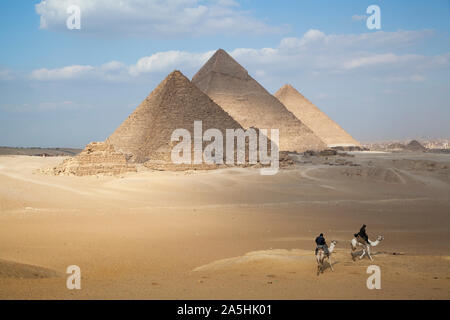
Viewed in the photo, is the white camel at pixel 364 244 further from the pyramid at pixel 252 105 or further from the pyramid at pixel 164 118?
the pyramid at pixel 252 105

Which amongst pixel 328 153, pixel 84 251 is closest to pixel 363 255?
pixel 84 251

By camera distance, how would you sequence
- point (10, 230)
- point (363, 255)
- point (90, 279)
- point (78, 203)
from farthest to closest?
1. point (78, 203)
2. point (10, 230)
3. point (363, 255)
4. point (90, 279)

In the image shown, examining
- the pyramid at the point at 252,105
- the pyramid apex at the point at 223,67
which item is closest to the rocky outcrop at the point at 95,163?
the pyramid at the point at 252,105

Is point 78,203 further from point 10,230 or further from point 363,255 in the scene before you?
point 363,255

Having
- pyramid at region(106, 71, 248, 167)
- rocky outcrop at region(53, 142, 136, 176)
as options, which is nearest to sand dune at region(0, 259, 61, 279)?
rocky outcrop at region(53, 142, 136, 176)

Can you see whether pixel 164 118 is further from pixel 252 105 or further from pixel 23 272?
pixel 23 272

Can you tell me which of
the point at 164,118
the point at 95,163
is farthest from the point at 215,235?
the point at 164,118
